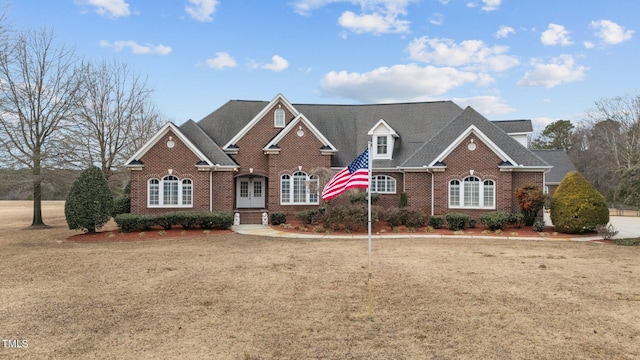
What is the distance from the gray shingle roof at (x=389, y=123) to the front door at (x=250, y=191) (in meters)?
3.00

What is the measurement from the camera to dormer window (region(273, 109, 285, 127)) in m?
24.5

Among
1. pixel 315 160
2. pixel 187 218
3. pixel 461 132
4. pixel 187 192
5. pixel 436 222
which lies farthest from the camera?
pixel 315 160

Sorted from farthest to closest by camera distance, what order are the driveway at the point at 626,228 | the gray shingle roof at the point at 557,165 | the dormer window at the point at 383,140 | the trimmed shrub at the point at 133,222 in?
the gray shingle roof at the point at 557,165, the dormer window at the point at 383,140, the trimmed shrub at the point at 133,222, the driveway at the point at 626,228

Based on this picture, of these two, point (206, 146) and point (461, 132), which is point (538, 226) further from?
point (206, 146)

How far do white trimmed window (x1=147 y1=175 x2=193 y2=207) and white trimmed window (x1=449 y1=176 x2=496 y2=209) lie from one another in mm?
14895

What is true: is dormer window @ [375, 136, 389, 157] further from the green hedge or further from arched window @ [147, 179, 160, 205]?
arched window @ [147, 179, 160, 205]

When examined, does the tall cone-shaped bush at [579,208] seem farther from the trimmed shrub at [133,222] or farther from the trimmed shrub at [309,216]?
the trimmed shrub at [133,222]

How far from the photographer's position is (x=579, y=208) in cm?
1800

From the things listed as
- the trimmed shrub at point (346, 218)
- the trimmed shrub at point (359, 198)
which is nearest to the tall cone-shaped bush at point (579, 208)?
the trimmed shrub at point (346, 218)

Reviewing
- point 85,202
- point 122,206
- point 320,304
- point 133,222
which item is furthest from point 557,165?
point 85,202

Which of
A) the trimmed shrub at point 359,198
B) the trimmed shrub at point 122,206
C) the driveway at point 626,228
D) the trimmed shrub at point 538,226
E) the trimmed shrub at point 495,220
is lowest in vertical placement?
the driveway at point 626,228

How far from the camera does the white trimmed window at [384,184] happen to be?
80.8ft

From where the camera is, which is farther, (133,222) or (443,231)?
(443,231)

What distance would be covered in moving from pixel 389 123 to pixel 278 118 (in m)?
8.45
